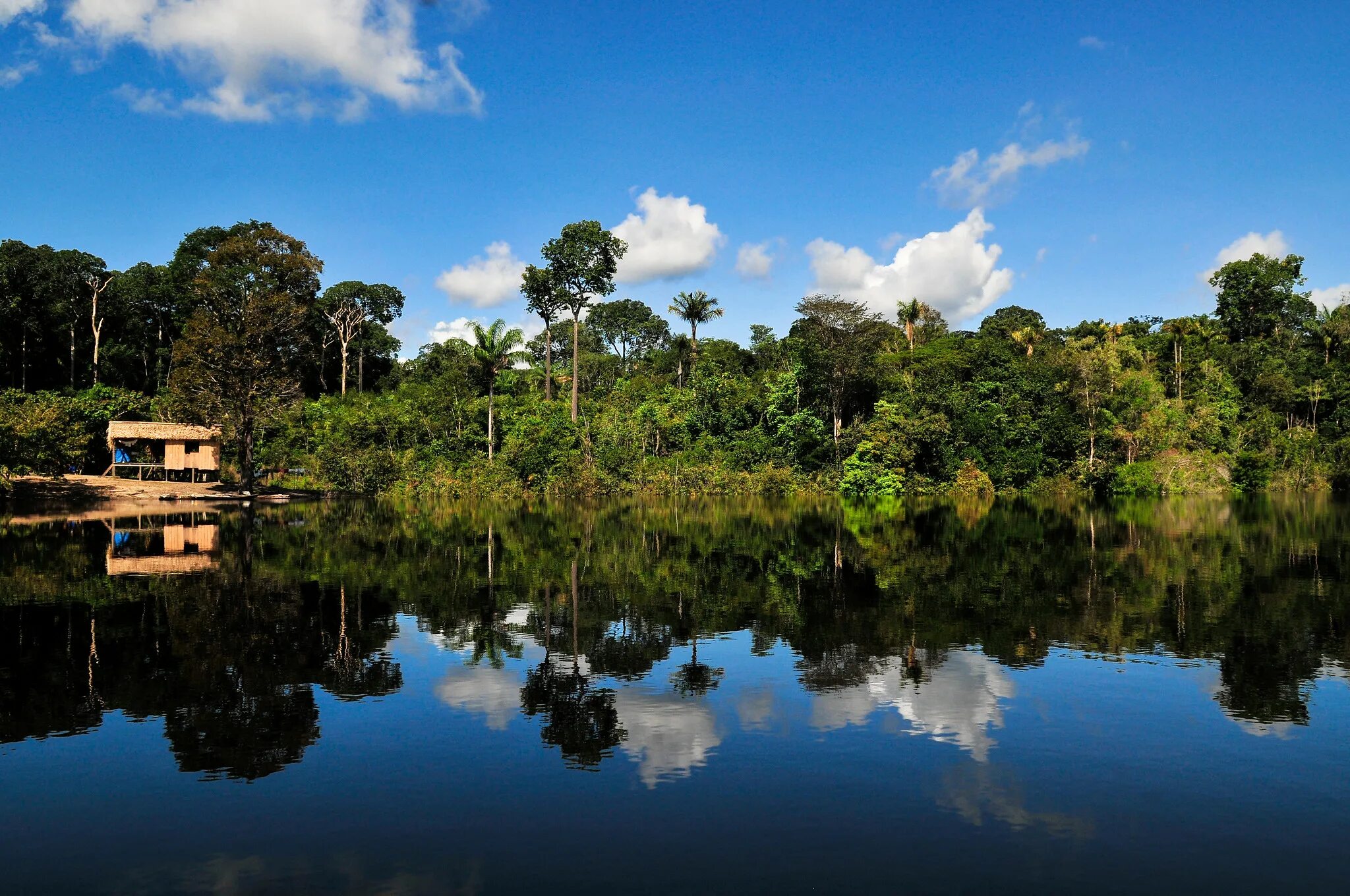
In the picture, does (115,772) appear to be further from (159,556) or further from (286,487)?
(286,487)

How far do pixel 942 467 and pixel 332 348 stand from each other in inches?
2084

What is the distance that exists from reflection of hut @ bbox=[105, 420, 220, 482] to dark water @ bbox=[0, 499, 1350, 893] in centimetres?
3094

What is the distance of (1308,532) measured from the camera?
27156mm

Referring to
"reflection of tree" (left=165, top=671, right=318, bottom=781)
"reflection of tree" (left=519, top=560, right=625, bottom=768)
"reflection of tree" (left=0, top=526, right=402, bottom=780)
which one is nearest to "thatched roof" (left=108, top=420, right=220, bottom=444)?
"reflection of tree" (left=0, top=526, right=402, bottom=780)

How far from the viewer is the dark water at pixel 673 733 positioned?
5508mm

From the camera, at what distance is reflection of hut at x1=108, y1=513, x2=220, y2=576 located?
18.8m

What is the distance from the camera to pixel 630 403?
56562 mm

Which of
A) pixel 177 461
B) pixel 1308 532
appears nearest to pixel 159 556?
pixel 177 461

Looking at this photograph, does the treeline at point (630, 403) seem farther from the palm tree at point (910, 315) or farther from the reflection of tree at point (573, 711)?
the reflection of tree at point (573, 711)

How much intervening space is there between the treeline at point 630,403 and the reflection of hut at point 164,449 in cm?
158

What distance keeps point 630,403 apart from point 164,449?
2870cm

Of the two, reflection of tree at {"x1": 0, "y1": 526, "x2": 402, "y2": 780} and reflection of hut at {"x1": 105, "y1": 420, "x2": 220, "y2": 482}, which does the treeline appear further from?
reflection of tree at {"x1": 0, "y1": 526, "x2": 402, "y2": 780}

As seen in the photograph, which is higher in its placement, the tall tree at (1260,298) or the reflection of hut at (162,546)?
the tall tree at (1260,298)

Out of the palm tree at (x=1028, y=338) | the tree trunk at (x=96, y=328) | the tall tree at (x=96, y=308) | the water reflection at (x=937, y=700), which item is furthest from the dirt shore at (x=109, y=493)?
the palm tree at (x=1028, y=338)
